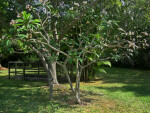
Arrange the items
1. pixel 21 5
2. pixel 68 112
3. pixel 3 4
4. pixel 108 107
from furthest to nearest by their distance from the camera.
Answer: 1. pixel 21 5
2. pixel 3 4
3. pixel 108 107
4. pixel 68 112

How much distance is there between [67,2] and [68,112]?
5.23m

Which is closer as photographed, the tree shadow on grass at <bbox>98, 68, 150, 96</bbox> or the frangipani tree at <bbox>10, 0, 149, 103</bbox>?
the frangipani tree at <bbox>10, 0, 149, 103</bbox>

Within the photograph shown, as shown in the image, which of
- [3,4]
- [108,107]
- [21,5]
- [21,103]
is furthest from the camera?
[21,5]

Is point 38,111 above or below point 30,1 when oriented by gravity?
below

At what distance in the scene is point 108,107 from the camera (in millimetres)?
6207

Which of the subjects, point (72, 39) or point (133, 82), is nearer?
point (72, 39)

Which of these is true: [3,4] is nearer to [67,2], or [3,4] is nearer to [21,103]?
[67,2]

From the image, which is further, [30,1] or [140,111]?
[30,1]

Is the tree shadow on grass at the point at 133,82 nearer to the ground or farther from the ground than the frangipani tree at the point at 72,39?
nearer to the ground

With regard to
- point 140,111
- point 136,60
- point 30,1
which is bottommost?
point 140,111

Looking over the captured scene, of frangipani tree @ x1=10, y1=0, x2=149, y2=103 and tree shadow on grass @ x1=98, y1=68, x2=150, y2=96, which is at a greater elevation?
frangipani tree @ x1=10, y1=0, x2=149, y2=103

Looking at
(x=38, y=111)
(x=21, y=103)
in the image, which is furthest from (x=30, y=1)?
(x=38, y=111)

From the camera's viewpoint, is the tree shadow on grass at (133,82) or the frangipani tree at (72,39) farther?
the tree shadow on grass at (133,82)

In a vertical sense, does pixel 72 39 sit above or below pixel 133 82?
above
